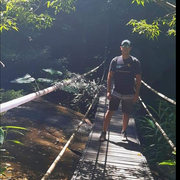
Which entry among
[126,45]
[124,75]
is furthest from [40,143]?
[126,45]

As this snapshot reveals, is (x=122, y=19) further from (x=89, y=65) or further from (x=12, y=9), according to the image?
(x=12, y=9)

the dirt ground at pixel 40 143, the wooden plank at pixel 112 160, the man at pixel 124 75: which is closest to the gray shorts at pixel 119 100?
the man at pixel 124 75

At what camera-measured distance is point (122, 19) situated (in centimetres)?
1312

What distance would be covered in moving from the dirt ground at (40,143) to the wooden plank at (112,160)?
45cm

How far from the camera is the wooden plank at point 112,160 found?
3311mm

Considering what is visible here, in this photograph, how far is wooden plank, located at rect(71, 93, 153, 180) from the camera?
3.31 m

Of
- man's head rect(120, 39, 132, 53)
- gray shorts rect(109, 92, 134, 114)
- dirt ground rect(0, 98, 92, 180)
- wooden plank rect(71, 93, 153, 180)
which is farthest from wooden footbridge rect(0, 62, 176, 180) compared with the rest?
man's head rect(120, 39, 132, 53)

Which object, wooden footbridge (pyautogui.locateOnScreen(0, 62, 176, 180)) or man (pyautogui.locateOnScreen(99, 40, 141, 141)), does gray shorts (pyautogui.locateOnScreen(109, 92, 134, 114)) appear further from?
wooden footbridge (pyautogui.locateOnScreen(0, 62, 176, 180))

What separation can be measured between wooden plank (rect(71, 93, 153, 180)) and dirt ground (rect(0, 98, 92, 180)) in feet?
1.47

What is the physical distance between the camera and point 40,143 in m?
4.82

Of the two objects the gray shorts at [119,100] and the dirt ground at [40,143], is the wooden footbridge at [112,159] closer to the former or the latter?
the gray shorts at [119,100]

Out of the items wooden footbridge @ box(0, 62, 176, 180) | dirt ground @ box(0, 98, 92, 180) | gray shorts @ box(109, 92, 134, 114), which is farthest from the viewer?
gray shorts @ box(109, 92, 134, 114)
